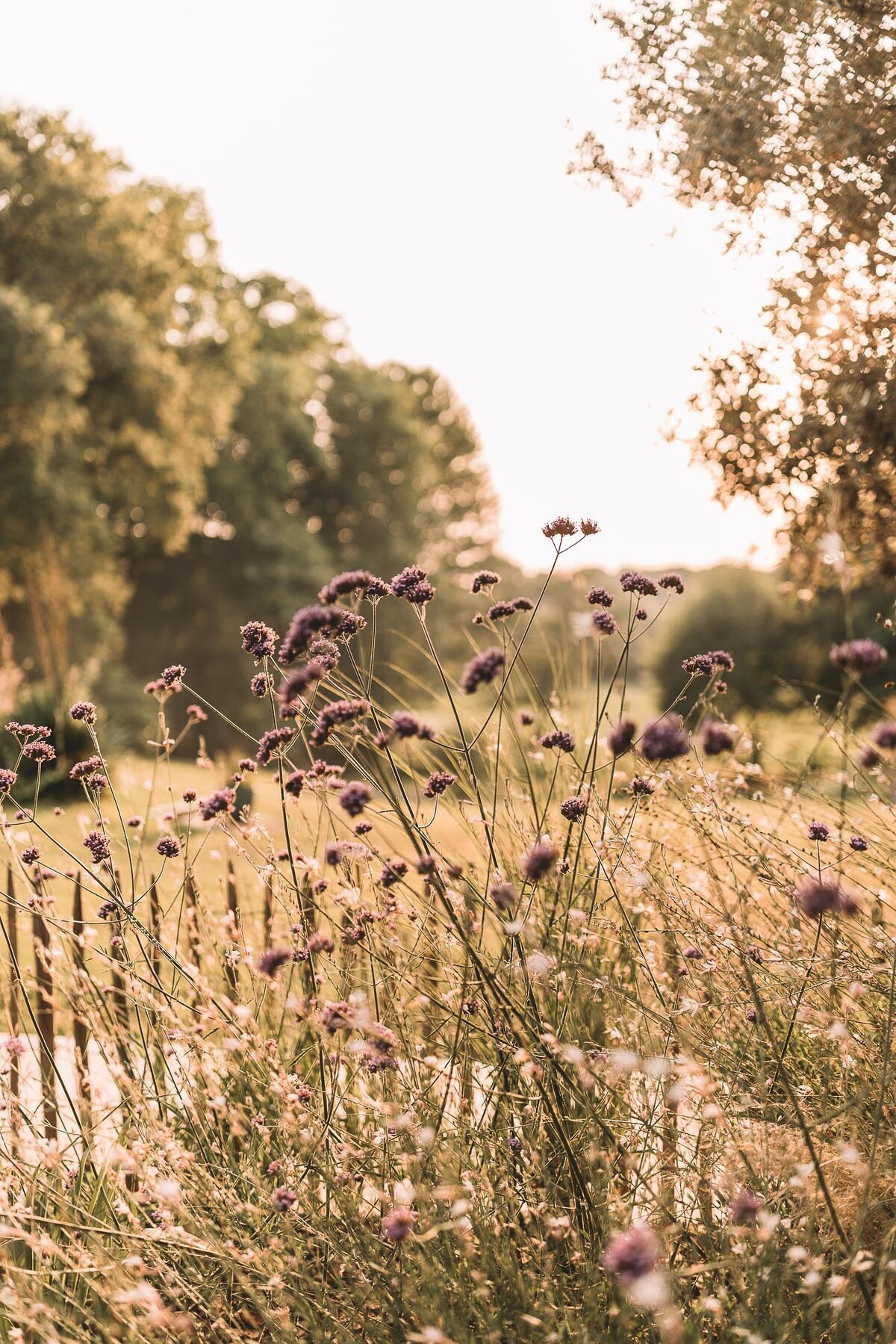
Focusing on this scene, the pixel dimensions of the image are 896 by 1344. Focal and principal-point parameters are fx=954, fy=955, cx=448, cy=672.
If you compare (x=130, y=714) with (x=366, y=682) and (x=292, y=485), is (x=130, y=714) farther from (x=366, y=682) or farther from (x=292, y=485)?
(x=366, y=682)

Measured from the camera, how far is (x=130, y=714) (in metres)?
25.0

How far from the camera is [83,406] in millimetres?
23281

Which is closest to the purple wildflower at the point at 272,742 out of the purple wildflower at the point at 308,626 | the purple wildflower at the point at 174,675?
the purple wildflower at the point at 308,626

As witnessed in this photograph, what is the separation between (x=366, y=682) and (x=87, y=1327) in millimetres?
1822

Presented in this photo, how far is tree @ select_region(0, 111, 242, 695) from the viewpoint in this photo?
852 inches

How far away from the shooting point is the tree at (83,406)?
852 inches

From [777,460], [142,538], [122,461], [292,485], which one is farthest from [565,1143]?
[292,485]

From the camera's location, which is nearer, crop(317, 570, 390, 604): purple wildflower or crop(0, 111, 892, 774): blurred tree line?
crop(317, 570, 390, 604): purple wildflower

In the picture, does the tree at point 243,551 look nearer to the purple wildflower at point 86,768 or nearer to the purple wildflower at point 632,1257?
the purple wildflower at point 86,768

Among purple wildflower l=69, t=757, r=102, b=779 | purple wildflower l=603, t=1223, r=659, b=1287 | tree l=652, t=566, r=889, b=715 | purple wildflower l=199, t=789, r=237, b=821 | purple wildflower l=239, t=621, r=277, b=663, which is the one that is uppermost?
purple wildflower l=239, t=621, r=277, b=663

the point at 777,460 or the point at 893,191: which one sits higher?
the point at 893,191

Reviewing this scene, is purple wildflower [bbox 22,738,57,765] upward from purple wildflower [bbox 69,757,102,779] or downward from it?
upward

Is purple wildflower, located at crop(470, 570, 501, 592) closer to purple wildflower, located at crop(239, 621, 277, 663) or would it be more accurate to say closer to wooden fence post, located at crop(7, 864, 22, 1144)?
purple wildflower, located at crop(239, 621, 277, 663)

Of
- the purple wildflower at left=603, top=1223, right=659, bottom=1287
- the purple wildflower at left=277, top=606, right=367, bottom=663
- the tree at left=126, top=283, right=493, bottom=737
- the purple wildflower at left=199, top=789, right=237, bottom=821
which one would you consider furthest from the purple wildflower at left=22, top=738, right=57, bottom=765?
the tree at left=126, top=283, right=493, bottom=737
